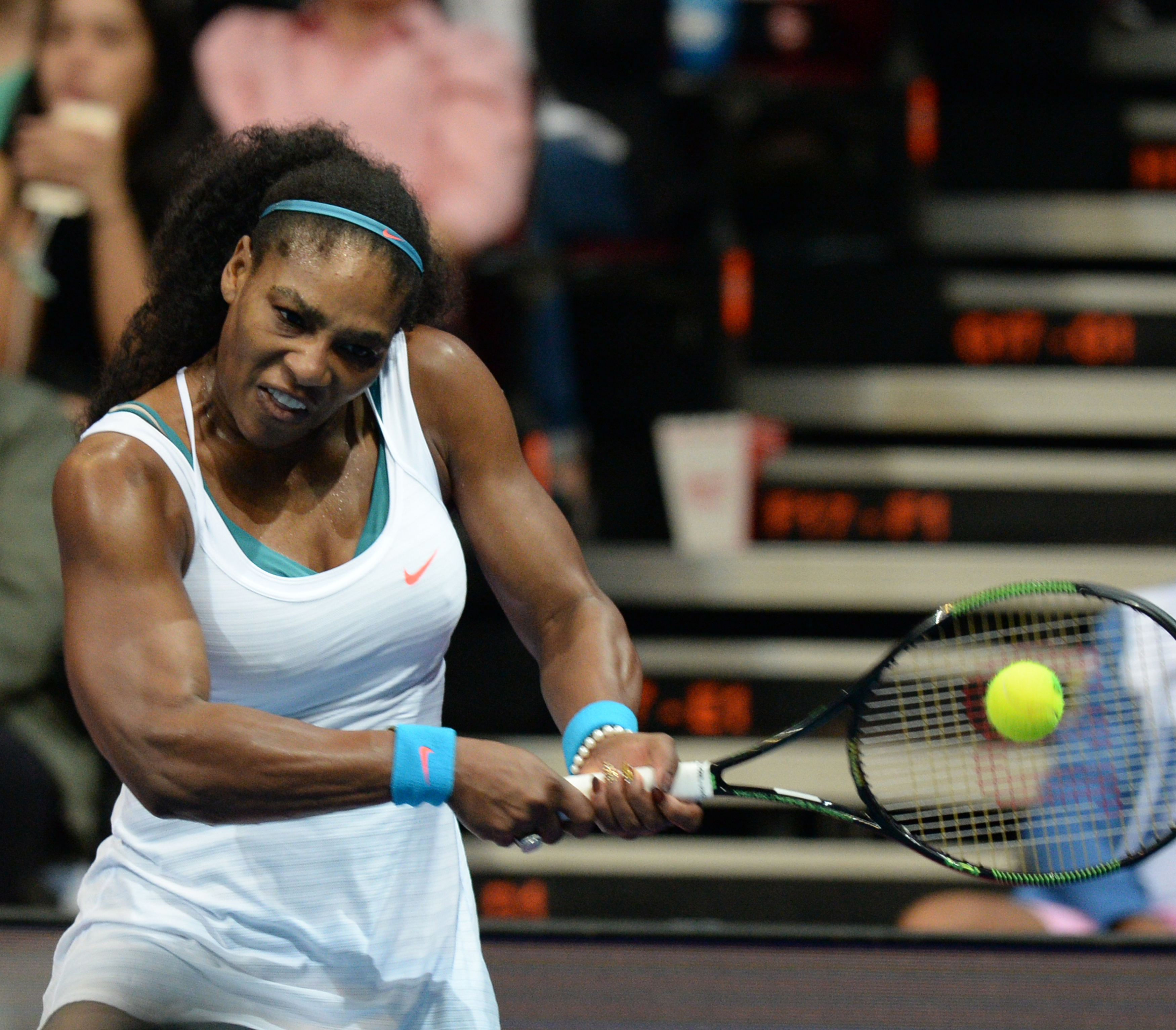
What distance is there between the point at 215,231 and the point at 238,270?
0.32 feet

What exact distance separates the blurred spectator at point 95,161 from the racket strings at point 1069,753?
6.25 ft

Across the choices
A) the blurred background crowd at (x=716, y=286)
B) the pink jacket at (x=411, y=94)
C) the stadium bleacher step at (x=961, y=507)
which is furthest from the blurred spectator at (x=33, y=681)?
the stadium bleacher step at (x=961, y=507)

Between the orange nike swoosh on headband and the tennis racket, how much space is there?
42 centimetres

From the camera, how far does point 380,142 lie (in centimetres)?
346

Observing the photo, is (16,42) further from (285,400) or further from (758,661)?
(285,400)

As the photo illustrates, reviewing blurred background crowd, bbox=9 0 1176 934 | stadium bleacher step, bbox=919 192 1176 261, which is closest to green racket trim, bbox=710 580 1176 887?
blurred background crowd, bbox=9 0 1176 934

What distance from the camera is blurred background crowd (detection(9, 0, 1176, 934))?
10.6ft

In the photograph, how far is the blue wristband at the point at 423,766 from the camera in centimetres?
141

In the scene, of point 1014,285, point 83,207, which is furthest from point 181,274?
point 1014,285

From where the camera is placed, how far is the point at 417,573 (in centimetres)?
158

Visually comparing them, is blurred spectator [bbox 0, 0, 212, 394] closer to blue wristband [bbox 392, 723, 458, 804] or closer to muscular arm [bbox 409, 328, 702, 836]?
muscular arm [bbox 409, 328, 702, 836]

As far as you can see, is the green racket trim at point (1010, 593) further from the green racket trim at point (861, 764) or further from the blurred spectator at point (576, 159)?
the blurred spectator at point (576, 159)

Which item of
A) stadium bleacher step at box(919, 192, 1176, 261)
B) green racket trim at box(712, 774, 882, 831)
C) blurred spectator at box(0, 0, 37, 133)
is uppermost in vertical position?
blurred spectator at box(0, 0, 37, 133)

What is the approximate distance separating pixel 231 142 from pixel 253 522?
0.44 m
